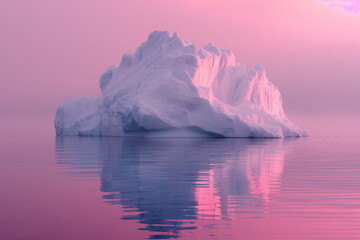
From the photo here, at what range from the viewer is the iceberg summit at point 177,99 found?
111 ft

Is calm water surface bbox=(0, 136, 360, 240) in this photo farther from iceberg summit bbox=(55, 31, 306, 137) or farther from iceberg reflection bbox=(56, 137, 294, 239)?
iceberg summit bbox=(55, 31, 306, 137)

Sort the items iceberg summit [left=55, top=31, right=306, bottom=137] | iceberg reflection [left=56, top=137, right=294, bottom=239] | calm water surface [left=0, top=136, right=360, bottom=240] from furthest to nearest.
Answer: iceberg summit [left=55, top=31, right=306, bottom=137]
iceberg reflection [left=56, top=137, right=294, bottom=239]
calm water surface [left=0, top=136, right=360, bottom=240]

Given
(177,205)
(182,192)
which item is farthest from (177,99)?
(177,205)

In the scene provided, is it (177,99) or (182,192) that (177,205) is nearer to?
(182,192)

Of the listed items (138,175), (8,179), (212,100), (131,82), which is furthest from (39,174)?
(131,82)

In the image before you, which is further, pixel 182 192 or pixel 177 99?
pixel 177 99

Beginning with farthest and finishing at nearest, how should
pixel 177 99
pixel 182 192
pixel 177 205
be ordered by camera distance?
pixel 177 99 → pixel 182 192 → pixel 177 205

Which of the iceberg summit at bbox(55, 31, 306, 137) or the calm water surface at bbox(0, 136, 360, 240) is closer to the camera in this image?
the calm water surface at bbox(0, 136, 360, 240)

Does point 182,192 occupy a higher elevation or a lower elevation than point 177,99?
lower

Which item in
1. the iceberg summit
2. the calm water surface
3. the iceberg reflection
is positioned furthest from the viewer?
the iceberg summit

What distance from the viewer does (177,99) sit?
112ft

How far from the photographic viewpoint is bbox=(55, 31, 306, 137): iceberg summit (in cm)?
3369

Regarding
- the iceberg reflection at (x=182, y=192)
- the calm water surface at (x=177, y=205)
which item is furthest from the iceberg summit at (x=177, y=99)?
the calm water surface at (x=177, y=205)

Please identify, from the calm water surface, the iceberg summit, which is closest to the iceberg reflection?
the calm water surface
